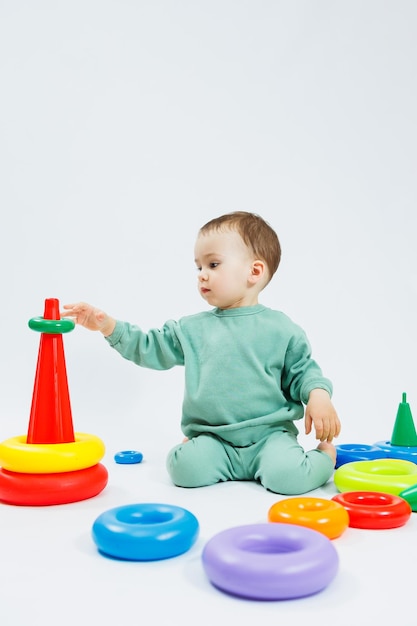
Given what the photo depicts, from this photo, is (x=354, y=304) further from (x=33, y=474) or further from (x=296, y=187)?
(x=33, y=474)

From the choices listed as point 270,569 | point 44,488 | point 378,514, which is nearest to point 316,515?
point 378,514

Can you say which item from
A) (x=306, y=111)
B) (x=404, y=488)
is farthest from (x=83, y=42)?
(x=404, y=488)

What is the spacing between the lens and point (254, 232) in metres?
2.15

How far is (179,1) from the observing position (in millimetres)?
3115

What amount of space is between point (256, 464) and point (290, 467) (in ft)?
0.52

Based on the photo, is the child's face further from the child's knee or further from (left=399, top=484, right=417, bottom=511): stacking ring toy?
(left=399, top=484, right=417, bottom=511): stacking ring toy

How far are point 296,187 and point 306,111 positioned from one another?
0.35m

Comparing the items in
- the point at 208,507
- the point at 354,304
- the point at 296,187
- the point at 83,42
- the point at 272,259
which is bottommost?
the point at 208,507

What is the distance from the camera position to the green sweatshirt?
2.04 metres

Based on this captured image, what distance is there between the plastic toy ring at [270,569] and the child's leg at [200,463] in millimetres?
663

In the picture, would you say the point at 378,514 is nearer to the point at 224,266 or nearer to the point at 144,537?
the point at 144,537

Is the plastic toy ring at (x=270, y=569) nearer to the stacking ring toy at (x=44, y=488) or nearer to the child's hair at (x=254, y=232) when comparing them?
the stacking ring toy at (x=44, y=488)

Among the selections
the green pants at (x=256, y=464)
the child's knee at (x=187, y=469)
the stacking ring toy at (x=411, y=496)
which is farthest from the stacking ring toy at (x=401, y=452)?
the child's knee at (x=187, y=469)

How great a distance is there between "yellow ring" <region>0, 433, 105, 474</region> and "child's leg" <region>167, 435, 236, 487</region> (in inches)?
10.3
